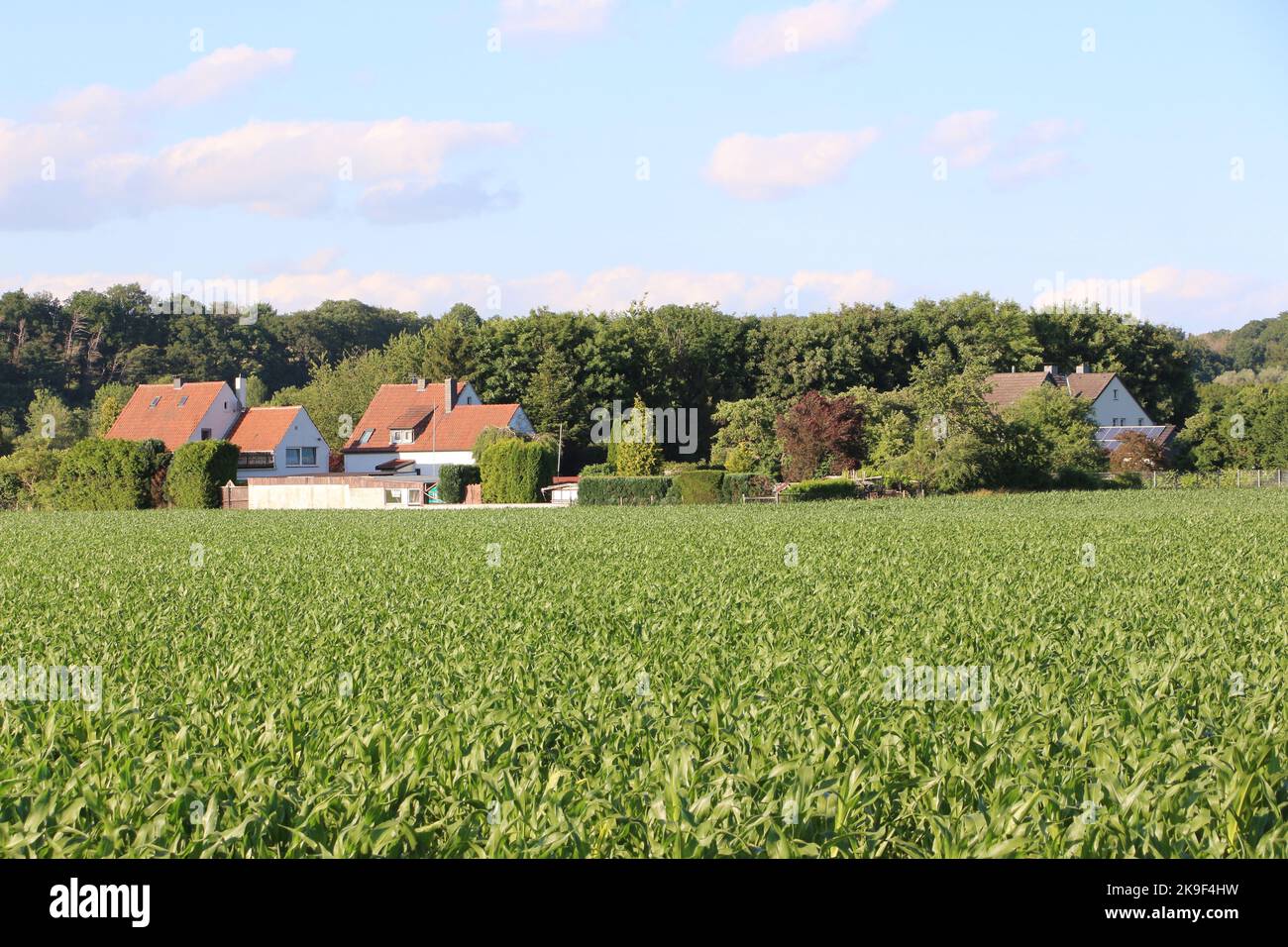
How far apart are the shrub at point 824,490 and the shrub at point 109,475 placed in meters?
27.4

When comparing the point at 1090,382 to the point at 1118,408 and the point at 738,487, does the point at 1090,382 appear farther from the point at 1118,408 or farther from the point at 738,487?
the point at 738,487

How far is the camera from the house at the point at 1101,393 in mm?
76875

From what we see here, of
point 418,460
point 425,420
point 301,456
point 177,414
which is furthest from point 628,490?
point 177,414

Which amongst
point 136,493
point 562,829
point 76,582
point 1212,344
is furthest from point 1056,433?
point 1212,344

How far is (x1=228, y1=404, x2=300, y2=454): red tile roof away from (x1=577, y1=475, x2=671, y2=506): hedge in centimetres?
3091

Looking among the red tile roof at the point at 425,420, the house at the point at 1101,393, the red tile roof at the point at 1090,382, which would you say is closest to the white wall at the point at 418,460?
the red tile roof at the point at 425,420

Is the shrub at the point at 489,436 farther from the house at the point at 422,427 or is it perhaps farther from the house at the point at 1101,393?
the house at the point at 1101,393

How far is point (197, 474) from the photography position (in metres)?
52.0

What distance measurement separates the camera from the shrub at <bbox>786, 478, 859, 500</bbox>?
47750 millimetres

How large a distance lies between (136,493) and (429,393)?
29.2 m

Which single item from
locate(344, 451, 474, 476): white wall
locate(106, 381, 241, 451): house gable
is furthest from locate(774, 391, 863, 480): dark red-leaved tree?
locate(106, 381, 241, 451): house gable

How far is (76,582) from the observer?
18.3m

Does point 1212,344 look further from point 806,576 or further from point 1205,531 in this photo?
point 806,576

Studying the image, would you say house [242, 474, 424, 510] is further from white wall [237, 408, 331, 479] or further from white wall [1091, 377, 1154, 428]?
white wall [1091, 377, 1154, 428]
